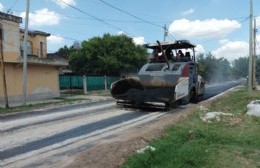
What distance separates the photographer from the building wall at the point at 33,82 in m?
27.3

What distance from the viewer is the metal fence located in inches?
1467

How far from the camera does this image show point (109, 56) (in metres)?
44.8

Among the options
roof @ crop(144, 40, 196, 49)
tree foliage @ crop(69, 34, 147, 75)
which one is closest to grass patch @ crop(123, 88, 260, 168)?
roof @ crop(144, 40, 196, 49)

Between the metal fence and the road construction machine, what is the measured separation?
19.0m

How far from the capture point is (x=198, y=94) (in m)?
21.4

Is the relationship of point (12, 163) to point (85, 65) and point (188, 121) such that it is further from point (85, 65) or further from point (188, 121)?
point (85, 65)

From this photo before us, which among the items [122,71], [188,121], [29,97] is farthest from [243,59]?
[188,121]

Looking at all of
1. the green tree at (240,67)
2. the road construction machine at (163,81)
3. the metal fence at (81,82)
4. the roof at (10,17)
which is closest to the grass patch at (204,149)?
the road construction machine at (163,81)

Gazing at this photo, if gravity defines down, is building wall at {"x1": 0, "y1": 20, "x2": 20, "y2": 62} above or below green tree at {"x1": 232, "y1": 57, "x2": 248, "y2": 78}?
above

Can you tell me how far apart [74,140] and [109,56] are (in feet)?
116

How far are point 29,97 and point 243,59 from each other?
111 meters

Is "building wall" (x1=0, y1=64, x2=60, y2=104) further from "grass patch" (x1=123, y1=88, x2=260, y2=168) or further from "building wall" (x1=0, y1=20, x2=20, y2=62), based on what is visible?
"grass patch" (x1=123, y1=88, x2=260, y2=168)

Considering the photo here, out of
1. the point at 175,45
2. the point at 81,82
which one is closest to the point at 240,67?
the point at 81,82

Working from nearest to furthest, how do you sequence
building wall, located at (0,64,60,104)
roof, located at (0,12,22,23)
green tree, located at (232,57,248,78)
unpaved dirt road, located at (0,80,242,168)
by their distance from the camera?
unpaved dirt road, located at (0,80,242,168) → roof, located at (0,12,22,23) → building wall, located at (0,64,60,104) → green tree, located at (232,57,248,78)
